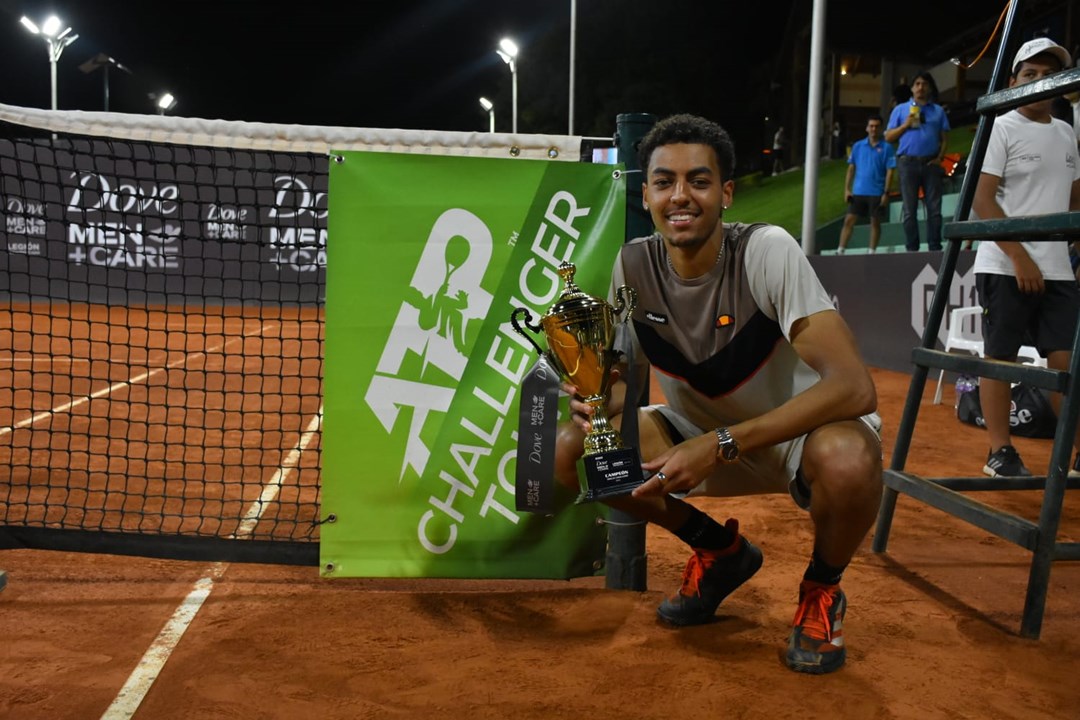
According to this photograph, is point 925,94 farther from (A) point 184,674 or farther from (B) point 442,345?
(A) point 184,674

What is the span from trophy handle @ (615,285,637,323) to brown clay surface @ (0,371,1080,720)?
94cm

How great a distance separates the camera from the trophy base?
243 centimetres

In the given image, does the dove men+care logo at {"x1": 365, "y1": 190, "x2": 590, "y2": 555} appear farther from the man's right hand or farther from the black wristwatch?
the black wristwatch

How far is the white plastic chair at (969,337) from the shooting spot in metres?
6.52

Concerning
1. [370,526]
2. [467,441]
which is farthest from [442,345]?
[370,526]

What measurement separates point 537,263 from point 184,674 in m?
1.57

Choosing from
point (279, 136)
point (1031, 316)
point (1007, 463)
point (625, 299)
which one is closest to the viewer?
point (625, 299)

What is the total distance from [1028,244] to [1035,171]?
31 cm

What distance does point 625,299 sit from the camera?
2.79 m

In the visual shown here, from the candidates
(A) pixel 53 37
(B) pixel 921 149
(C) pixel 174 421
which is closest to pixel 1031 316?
(C) pixel 174 421

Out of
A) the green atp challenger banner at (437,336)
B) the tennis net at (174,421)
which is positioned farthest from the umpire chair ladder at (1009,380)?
the tennis net at (174,421)

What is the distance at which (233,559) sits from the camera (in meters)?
3.20

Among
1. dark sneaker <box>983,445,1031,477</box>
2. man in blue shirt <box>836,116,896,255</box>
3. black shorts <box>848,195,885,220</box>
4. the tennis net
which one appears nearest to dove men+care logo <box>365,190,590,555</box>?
the tennis net

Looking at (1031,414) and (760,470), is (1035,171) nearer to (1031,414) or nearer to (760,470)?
(760,470)
